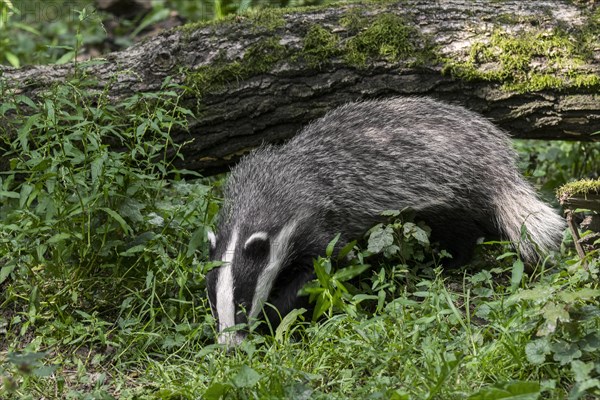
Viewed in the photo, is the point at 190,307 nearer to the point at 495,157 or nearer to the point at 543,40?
the point at 495,157

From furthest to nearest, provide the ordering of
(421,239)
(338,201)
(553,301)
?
(338,201), (421,239), (553,301)

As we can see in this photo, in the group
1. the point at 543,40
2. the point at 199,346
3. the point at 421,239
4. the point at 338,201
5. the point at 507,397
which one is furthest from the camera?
the point at 543,40

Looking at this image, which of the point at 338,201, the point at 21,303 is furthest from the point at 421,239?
the point at 21,303

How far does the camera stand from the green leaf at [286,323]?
457 centimetres

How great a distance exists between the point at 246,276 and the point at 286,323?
0.38 metres

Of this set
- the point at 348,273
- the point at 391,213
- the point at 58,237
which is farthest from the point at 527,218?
the point at 58,237

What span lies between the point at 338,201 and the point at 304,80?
112 cm

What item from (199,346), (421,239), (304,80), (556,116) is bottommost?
(199,346)

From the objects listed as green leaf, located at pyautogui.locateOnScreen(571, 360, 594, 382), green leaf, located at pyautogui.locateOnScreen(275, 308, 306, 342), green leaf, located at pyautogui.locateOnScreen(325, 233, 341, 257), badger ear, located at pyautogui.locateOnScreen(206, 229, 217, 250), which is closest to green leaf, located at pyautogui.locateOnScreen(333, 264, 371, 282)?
green leaf, located at pyautogui.locateOnScreen(325, 233, 341, 257)

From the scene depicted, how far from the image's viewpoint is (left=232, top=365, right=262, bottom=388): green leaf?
3.67 meters

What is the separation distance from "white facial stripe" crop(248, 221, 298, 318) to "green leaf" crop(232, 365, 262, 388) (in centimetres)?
99

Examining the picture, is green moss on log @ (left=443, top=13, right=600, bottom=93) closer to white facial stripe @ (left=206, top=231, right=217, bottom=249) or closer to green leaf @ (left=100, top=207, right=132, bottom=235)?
white facial stripe @ (left=206, top=231, right=217, bottom=249)

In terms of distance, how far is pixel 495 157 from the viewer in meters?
5.68

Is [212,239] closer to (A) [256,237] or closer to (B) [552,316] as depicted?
(A) [256,237]
